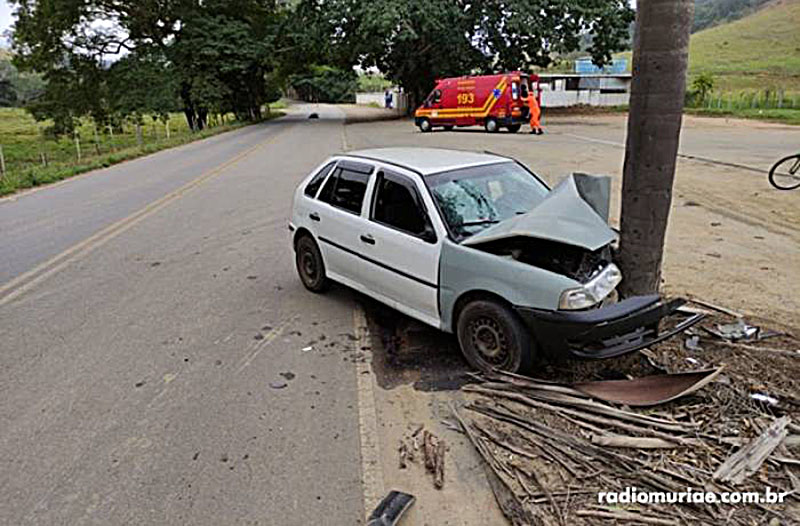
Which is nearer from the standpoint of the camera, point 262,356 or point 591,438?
point 591,438

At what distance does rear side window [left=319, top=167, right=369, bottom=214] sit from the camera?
593 centimetres

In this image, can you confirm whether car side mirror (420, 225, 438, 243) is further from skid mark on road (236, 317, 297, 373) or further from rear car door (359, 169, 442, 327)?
skid mark on road (236, 317, 297, 373)

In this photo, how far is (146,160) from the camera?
22391 millimetres

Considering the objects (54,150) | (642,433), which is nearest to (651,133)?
(642,433)

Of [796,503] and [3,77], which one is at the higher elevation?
[3,77]

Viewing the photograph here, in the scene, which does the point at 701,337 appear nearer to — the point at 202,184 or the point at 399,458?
the point at 399,458

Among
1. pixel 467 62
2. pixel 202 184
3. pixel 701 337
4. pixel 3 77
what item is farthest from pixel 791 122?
pixel 3 77

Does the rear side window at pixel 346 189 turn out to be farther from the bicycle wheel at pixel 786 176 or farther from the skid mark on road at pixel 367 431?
the bicycle wheel at pixel 786 176

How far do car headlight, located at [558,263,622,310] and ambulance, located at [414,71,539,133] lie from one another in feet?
82.8

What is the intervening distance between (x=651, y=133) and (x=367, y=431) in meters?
3.15

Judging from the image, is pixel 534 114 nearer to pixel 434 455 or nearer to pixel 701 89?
pixel 701 89

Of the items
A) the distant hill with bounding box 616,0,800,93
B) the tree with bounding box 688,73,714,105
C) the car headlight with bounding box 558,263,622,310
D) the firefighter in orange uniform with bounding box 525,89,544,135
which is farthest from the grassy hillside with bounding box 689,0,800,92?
the car headlight with bounding box 558,263,622,310

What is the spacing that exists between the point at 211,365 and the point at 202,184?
11157mm

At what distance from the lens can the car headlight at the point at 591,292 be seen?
4.17m
